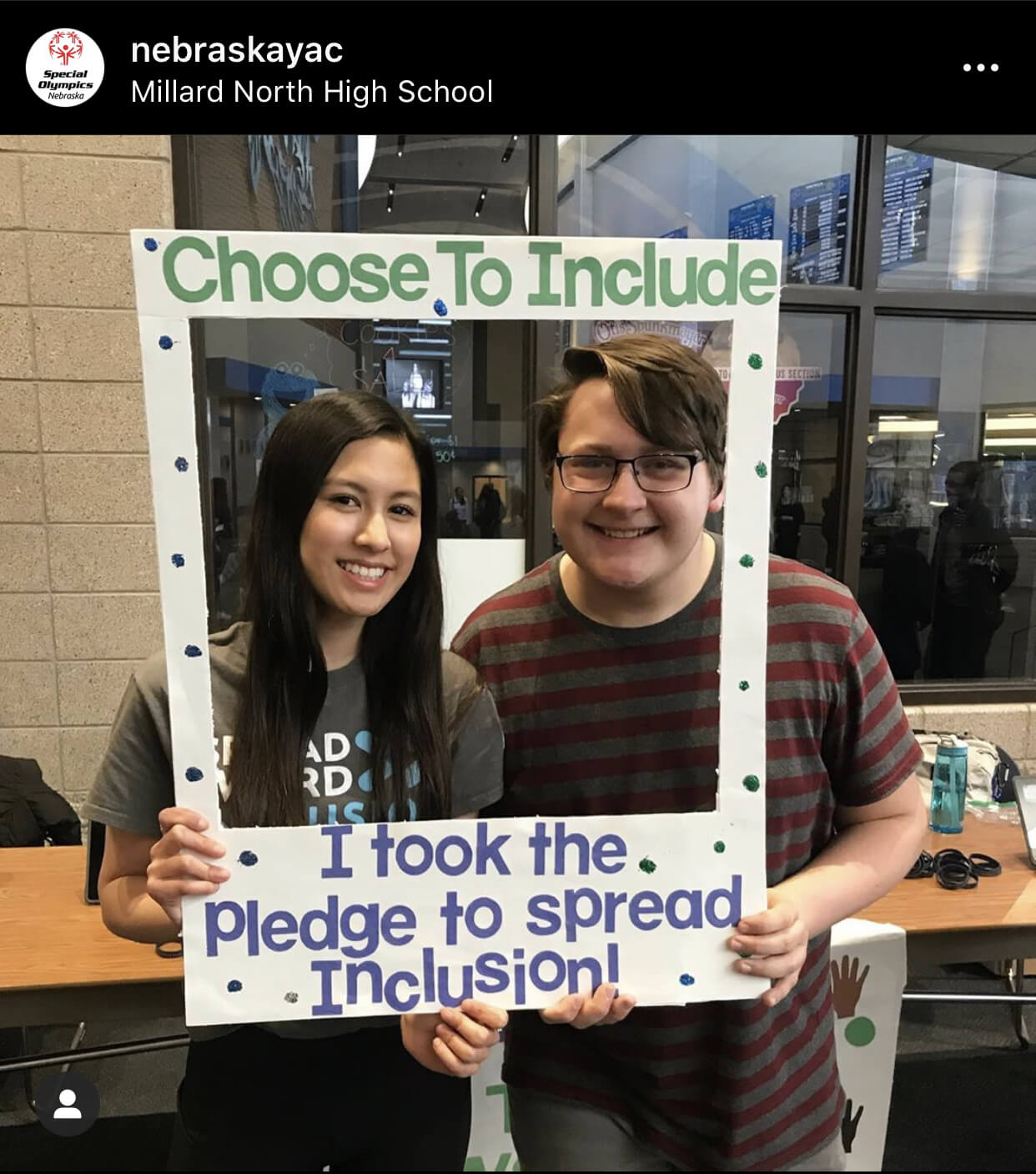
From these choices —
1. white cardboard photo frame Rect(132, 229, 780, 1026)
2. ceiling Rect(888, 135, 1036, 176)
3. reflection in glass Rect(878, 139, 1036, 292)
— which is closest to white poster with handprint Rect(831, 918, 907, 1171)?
white cardboard photo frame Rect(132, 229, 780, 1026)

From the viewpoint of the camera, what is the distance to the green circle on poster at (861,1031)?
4.98 ft

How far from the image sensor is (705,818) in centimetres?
88

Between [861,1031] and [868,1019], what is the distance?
0.03 meters

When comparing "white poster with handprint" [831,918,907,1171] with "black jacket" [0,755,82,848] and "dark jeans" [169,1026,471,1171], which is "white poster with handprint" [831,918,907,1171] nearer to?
"dark jeans" [169,1026,471,1171]

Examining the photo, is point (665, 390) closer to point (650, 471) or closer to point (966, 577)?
point (650, 471)

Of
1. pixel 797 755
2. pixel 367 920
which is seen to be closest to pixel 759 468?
pixel 797 755

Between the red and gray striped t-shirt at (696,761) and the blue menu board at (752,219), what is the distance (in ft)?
8.48

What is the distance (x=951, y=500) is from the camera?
3.30m

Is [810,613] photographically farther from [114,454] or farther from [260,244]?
[114,454]

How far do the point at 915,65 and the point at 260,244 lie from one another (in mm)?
1116

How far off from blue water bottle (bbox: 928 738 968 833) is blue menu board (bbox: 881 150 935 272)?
78.4 inches

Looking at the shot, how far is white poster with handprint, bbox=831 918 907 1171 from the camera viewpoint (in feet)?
4.95

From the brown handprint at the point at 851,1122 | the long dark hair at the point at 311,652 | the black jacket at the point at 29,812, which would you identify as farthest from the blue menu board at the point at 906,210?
the black jacket at the point at 29,812

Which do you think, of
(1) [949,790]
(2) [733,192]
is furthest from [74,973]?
(2) [733,192]
